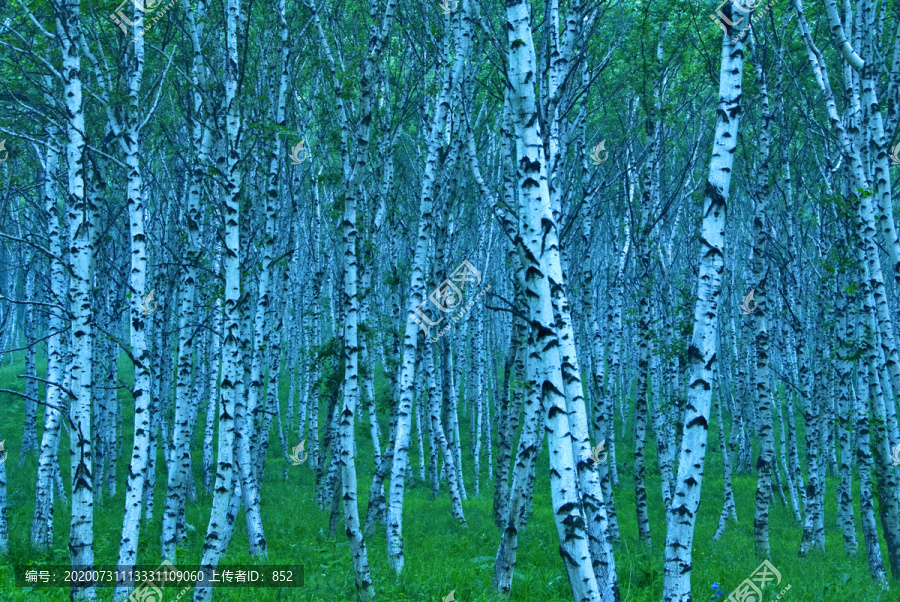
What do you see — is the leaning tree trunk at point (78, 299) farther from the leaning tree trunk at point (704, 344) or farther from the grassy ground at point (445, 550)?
the leaning tree trunk at point (704, 344)

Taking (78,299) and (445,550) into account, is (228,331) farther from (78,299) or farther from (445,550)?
(445,550)

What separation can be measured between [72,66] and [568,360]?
6017 mm

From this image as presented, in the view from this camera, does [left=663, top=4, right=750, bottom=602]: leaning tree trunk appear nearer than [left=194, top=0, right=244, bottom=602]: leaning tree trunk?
Yes

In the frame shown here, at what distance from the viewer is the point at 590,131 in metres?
19.7

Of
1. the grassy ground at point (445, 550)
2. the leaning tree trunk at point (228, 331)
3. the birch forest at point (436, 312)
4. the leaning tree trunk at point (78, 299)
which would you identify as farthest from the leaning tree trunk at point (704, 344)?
the leaning tree trunk at point (78, 299)

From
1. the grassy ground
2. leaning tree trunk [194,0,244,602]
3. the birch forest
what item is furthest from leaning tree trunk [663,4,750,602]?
leaning tree trunk [194,0,244,602]

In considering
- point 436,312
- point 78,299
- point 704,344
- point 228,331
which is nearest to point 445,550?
point 436,312

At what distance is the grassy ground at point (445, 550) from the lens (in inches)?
303

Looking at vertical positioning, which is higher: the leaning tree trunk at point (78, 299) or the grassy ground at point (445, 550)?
the leaning tree trunk at point (78, 299)

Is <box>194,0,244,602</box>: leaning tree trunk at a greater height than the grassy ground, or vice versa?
<box>194,0,244,602</box>: leaning tree trunk

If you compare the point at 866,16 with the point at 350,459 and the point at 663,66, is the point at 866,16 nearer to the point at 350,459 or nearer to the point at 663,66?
the point at 663,66

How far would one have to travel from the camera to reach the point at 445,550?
1051cm

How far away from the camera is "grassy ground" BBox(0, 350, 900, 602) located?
7.70 metres

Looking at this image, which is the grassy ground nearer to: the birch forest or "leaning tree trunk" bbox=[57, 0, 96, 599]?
the birch forest
